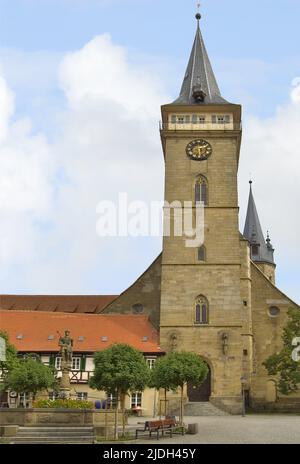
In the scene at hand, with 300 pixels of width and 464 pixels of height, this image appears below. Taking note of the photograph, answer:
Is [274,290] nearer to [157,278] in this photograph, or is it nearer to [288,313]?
[288,313]

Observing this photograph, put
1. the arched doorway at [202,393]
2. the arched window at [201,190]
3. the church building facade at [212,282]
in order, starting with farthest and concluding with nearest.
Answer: the arched window at [201,190] → the church building facade at [212,282] → the arched doorway at [202,393]

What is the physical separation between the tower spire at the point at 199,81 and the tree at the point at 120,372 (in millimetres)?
28926

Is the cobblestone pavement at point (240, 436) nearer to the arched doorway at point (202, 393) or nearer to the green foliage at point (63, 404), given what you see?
the green foliage at point (63, 404)

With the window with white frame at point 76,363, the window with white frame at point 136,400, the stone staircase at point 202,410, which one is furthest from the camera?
the window with white frame at point 76,363

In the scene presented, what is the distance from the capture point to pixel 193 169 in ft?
162

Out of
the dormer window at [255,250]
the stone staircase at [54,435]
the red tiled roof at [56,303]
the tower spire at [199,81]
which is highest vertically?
the tower spire at [199,81]

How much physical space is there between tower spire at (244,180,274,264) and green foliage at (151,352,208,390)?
44547mm

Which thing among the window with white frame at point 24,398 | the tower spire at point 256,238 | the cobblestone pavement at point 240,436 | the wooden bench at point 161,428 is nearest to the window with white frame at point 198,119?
the window with white frame at point 24,398

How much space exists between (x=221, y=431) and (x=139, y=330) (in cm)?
2091

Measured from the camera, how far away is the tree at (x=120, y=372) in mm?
25984

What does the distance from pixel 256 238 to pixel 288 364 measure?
105 ft

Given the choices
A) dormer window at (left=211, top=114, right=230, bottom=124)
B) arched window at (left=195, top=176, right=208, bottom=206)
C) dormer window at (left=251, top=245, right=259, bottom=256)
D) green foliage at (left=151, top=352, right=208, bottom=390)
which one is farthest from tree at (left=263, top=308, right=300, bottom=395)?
dormer window at (left=251, top=245, right=259, bottom=256)

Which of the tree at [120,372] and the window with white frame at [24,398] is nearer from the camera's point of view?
the tree at [120,372]

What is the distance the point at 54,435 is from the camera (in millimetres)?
23875
